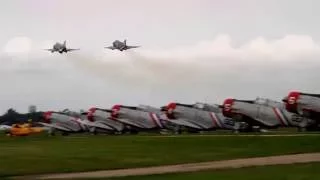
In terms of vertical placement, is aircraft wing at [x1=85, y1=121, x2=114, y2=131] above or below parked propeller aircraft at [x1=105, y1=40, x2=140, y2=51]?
below

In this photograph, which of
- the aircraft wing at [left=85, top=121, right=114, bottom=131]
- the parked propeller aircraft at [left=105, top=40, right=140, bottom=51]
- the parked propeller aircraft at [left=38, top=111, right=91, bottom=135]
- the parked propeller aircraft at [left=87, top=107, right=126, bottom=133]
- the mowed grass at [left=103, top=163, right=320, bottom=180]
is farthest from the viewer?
the parked propeller aircraft at [left=38, top=111, right=91, bottom=135]

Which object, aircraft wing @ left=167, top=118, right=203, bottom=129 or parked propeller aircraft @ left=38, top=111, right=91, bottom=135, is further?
parked propeller aircraft @ left=38, top=111, right=91, bottom=135

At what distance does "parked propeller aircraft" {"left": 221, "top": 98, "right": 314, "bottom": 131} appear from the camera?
295 feet

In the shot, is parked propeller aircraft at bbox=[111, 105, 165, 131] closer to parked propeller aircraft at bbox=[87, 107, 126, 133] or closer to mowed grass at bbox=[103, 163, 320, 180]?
parked propeller aircraft at bbox=[87, 107, 126, 133]

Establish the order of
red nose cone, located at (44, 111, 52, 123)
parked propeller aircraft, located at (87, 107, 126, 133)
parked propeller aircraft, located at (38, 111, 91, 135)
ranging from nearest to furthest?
parked propeller aircraft, located at (87, 107, 126, 133)
parked propeller aircraft, located at (38, 111, 91, 135)
red nose cone, located at (44, 111, 52, 123)

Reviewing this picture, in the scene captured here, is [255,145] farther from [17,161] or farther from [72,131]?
[72,131]

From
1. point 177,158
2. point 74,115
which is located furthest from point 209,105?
point 177,158

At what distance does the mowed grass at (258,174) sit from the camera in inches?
917

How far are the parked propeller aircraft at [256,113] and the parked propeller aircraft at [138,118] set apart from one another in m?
22.5

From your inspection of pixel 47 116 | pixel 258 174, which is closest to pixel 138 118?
pixel 47 116

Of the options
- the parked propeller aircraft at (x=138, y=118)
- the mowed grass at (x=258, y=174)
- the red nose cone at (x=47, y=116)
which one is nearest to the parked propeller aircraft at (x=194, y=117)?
the parked propeller aircraft at (x=138, y=118)

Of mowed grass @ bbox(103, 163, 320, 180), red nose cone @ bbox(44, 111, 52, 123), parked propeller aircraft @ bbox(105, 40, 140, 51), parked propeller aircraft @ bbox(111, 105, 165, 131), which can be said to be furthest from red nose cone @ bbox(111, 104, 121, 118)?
mowed grass @ bbox(103, 163, 320, 180)

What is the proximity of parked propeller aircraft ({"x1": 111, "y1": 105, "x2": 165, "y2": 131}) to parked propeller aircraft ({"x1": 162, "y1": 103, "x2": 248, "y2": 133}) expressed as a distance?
6163 mm

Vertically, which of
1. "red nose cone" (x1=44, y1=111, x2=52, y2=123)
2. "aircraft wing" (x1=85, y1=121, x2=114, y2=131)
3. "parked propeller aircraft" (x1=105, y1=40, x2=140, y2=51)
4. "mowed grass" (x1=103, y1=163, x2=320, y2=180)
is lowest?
"aircraft wing" (x1=85, y1=121, x2=114, y2=131)
